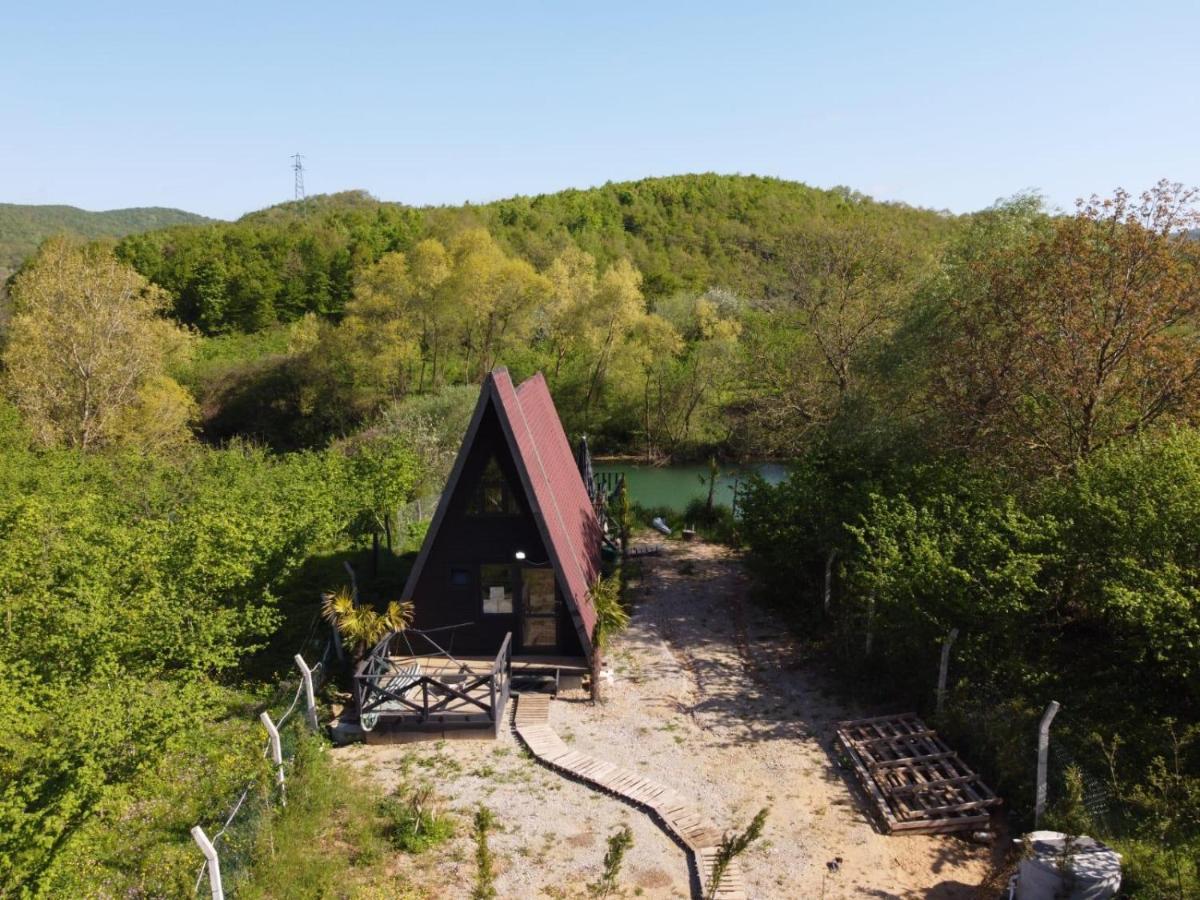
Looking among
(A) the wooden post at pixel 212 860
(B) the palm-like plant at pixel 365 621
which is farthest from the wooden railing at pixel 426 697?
(A) the wooden post at pixel 212 860

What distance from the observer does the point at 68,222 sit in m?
137

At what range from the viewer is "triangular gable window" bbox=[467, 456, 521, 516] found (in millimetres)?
13867

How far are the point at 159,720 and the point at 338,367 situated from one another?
3615cm

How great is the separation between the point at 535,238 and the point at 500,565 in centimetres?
5259

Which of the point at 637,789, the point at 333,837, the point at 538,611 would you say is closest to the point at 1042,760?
the point at 637,789

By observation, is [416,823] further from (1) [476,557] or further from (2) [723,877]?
(1) [476,557]

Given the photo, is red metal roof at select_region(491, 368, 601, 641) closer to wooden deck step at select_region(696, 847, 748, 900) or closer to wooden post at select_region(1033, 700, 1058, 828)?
wooden deck step at select_region(696, 847, 748, 900)

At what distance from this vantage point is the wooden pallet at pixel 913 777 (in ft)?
33.6

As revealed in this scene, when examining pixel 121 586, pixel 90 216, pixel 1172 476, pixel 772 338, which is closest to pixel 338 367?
pixel 772 338

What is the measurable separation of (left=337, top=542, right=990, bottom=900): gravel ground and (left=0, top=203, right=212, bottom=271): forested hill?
114 m

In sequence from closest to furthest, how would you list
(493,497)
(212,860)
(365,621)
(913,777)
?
(212,860) → (913,777) → (365,621) → (493,497)

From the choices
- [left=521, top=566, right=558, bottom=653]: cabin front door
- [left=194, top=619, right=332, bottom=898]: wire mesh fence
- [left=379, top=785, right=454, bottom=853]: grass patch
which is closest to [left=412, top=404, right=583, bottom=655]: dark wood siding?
[left=521, top=566, right=558, bottom=653]: cabin front door

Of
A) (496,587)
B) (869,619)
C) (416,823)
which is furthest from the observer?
(869,619)

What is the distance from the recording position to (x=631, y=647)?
16281mm
